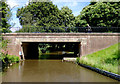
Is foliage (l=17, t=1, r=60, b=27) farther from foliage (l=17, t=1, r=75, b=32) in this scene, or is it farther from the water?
the water

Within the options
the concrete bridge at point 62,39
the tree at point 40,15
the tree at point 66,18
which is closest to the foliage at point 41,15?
the tree at point 40,15

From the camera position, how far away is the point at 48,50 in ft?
156

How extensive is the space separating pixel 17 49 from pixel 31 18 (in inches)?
571

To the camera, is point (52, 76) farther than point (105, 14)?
No

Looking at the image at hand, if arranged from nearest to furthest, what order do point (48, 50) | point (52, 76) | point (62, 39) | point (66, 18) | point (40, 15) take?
point (52, 76) → point (62, 39) → point (40, 15) → point (66, 18) → point (48, 50)

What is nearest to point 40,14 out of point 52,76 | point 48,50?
point 48,50

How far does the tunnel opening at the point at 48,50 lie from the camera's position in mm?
27480

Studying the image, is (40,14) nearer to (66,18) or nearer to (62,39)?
(66,18)

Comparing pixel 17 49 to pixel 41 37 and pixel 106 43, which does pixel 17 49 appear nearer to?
pixel 41 37

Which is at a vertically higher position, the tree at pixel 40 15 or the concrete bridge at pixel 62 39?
the tree at pixel 40 15

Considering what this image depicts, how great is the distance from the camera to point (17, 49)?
22.0m

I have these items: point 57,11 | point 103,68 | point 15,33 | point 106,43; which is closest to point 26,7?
point 57,11

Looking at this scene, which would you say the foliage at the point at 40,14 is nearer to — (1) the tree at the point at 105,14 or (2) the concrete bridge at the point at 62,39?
(1) the tree at the point at 105,14

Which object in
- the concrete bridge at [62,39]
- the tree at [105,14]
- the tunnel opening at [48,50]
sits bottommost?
the tunnel opening at [48,50]
